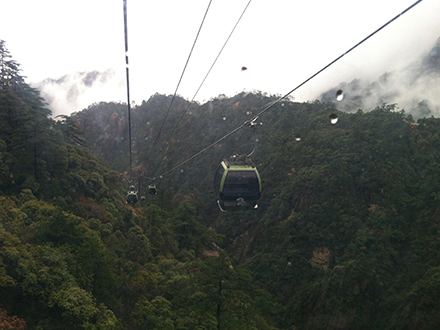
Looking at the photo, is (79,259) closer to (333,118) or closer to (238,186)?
(238,186)

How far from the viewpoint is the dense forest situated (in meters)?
14.2

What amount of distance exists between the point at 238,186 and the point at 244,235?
42212 mm

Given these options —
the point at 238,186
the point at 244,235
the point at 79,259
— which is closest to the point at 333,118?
the point at 244,235

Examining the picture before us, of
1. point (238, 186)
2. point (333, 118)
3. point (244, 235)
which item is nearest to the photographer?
point (238, 186)

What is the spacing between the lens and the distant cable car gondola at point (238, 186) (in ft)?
41.1

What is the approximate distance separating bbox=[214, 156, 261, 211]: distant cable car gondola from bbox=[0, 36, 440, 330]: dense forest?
21.1 feet

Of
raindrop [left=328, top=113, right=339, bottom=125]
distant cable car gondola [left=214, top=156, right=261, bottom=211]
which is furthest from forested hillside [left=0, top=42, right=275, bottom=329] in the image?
raindrop [left=328, top=113, right=339, bottom=125]

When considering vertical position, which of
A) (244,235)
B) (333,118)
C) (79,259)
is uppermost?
(79,259)

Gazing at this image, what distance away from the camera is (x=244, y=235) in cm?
5303

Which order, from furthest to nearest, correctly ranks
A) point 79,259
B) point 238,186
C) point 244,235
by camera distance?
point 244,235, point 79,259, point 238,186

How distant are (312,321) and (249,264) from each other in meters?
11.9

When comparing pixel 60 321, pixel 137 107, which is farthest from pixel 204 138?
pixel 60 321

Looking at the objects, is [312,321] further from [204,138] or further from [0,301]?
[204,138]

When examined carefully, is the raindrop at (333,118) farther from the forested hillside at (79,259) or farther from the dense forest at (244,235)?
the forested hillside at (79,259)
